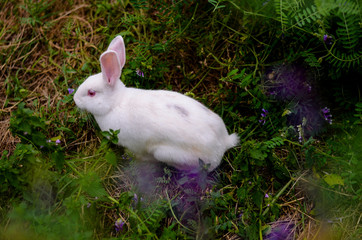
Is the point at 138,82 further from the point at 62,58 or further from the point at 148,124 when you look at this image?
the point at 62,58

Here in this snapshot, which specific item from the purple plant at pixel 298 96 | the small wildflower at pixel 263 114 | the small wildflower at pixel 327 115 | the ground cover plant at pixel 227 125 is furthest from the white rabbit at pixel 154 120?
the small wildflower at pixel 327 115

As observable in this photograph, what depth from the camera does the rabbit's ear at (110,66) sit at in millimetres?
3099

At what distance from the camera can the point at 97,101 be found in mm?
3281

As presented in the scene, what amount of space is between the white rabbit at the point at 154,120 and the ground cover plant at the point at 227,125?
21 centimetres

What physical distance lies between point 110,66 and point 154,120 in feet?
2.17

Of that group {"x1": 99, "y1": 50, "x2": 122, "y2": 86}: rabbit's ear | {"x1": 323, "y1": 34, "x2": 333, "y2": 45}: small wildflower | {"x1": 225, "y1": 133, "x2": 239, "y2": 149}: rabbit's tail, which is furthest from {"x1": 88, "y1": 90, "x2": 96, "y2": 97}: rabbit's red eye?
{"x1": 323, "y1": 34, "x2": 333, "y2": 45}: small wildflower

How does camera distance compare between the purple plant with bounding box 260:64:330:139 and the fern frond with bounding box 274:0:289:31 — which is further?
the purple plant with bounding box 260:64:330:139

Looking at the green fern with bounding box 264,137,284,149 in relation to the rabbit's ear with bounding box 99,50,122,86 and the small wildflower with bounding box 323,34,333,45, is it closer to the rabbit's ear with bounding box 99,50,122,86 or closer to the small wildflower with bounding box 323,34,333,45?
the small wildflower with bounding box 323,34,333,45

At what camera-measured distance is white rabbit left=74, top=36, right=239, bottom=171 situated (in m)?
3.03

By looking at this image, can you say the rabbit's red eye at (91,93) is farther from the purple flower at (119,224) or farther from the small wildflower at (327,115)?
the small wildflower at (327,115)

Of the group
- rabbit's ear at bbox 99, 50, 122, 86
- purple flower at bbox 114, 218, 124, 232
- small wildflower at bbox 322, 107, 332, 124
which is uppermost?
rabbit's ear at bbox 99, 50, 122, 86

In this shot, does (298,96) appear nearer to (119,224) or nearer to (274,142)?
(274,142)

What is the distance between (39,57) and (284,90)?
10.0ft

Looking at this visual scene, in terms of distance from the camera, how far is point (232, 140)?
3.43 m
